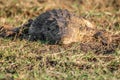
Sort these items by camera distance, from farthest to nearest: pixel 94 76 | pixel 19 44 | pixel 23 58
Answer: pixel 19 44, pixel 23 58, pixel 94 76

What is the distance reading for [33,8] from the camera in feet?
23.5

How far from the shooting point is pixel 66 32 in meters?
5.19

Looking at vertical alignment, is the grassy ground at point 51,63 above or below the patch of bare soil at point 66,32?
below

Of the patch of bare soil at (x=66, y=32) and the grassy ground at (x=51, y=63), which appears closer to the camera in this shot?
the grassy ground at (x=51, y=63)

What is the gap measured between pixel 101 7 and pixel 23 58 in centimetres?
303

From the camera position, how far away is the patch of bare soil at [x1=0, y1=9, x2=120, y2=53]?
520 cm

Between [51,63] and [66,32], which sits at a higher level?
[66,32]

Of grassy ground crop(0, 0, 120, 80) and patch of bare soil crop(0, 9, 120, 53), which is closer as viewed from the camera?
grassy ground crop(0, 0, 120, 80)

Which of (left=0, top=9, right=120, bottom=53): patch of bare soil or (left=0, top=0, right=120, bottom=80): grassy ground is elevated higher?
(left=0, top=9, right=120, bottom=53): patch of bare soil

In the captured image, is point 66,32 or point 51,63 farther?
point 66,32

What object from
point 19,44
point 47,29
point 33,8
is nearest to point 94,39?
point 47,29

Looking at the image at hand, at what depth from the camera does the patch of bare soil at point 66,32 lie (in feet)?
17.0

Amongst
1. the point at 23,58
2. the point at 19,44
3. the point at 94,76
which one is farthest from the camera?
the point at 19,44

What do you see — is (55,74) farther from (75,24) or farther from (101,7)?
(101,7)
